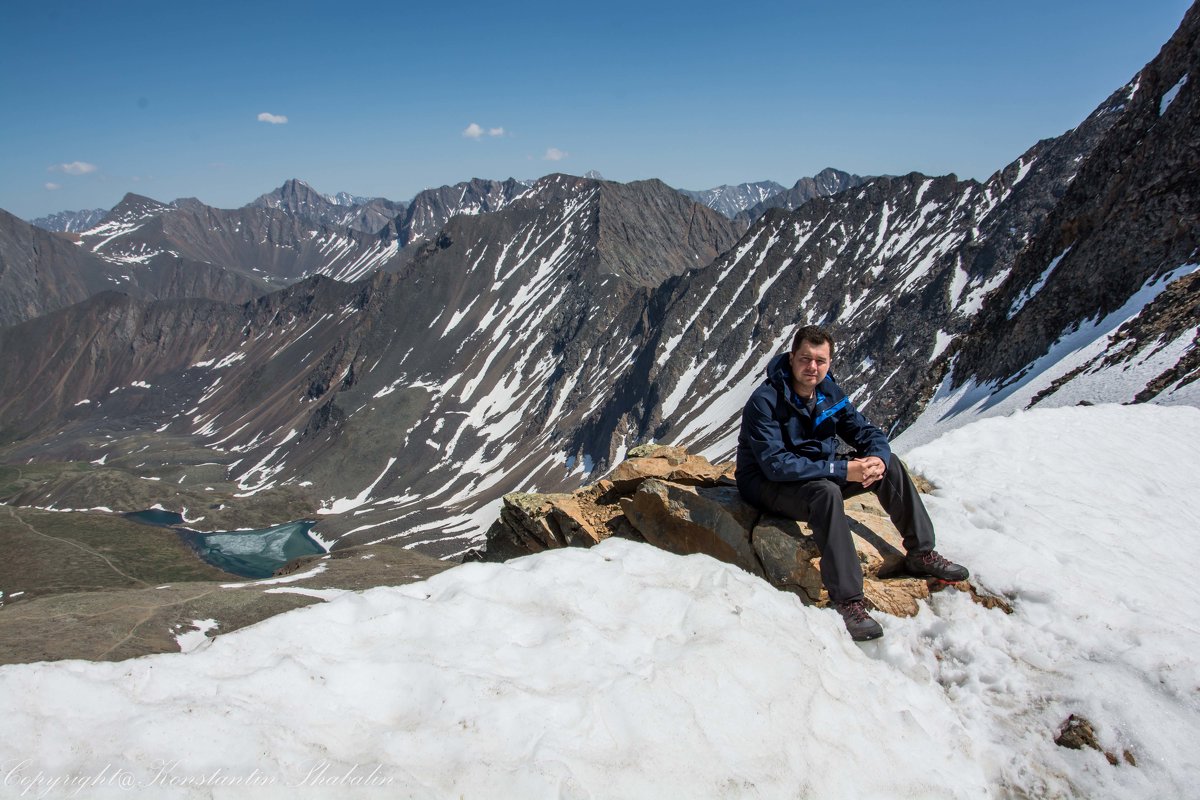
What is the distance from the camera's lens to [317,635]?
695cm

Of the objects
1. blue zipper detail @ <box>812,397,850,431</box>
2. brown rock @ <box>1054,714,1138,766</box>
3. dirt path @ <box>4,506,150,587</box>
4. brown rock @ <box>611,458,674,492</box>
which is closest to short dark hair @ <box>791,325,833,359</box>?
blue zipper detail @ <box>812,397,850,431</box>

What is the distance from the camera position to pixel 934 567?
29.5ft

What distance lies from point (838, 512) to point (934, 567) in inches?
73.9

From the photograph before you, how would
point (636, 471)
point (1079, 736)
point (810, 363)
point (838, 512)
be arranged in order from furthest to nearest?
point (636, 471)
point (810, 363)
point (838, 512)
point (1079, 736)

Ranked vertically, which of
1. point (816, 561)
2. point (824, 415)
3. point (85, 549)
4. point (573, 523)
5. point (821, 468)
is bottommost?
point (85, 549)

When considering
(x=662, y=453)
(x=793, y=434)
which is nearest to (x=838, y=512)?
(x=793, y=434)

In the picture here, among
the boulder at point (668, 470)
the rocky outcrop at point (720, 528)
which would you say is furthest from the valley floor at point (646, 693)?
the boulder at point (668, 470)

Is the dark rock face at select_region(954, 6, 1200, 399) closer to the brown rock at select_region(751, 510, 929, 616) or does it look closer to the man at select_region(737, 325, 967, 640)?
the brown rock at select_region(751, 510, 929, 616)

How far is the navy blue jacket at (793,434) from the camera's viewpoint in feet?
Result: 29.7

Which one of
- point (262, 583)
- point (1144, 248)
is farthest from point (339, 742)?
point (262, 583)

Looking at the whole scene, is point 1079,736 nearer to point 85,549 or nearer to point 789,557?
point 789,557

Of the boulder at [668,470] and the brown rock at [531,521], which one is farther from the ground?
the boulder at [668,470]

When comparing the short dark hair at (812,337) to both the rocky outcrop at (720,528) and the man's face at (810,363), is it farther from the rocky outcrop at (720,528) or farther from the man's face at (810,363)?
the rocky outcrop at (720,528)

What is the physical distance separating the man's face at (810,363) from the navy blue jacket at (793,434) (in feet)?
0.65
